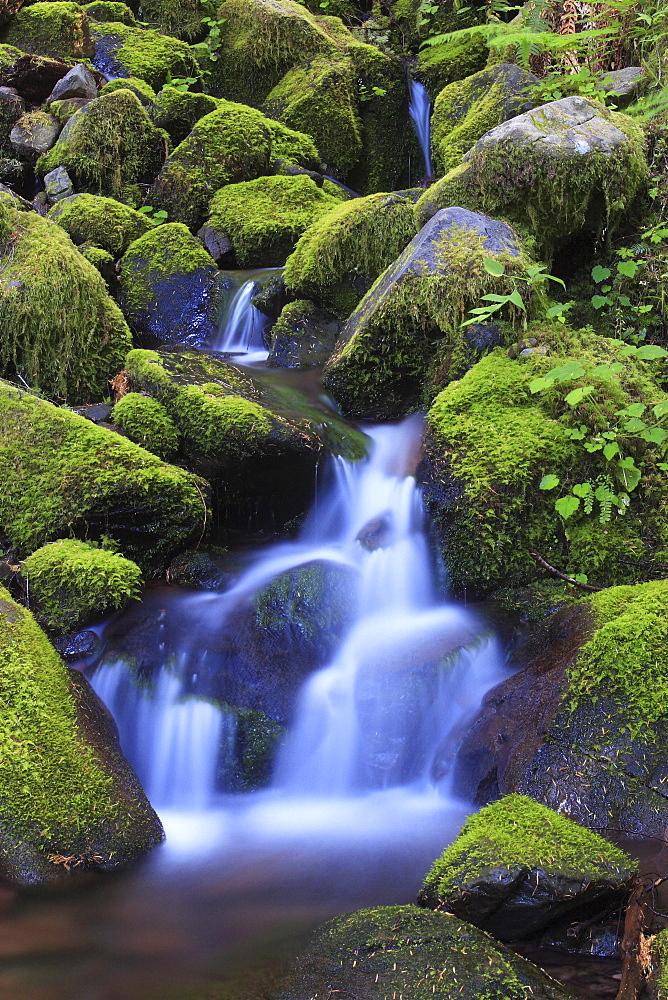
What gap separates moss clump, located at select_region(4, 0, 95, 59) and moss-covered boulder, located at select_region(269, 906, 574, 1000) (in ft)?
36.5

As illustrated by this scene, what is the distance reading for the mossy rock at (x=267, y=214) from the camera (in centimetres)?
793

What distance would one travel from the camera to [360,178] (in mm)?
10062

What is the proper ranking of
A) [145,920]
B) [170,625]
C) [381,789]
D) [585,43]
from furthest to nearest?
[585,43] → [170,625] → [381,789] → [145,920]

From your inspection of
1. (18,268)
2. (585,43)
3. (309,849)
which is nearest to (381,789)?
(309,849)

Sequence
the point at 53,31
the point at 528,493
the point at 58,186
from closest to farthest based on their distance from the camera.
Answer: the point at 528,493 < the point at 58,186 < the point at 53,31

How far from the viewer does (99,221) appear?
25.7 ft

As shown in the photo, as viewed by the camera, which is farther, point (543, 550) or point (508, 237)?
point (508, 237)

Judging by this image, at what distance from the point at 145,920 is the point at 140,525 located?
7.81ft

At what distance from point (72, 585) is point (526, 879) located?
2.80 meters

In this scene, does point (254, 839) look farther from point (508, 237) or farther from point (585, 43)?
point (585, 43)

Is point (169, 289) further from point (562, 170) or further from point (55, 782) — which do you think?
point (55, 782)

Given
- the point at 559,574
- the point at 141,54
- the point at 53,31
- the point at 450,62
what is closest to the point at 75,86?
the point at 141,54

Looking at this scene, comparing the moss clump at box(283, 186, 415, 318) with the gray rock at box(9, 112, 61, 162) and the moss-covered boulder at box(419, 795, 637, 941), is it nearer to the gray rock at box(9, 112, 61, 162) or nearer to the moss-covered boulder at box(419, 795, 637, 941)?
the gray rock at box(9, 112, 61, 162)

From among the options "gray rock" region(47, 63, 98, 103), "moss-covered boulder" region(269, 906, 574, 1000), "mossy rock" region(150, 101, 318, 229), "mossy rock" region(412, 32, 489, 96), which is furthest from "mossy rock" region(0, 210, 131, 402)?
"mossy rock" region(412, 32, 489, 96)
